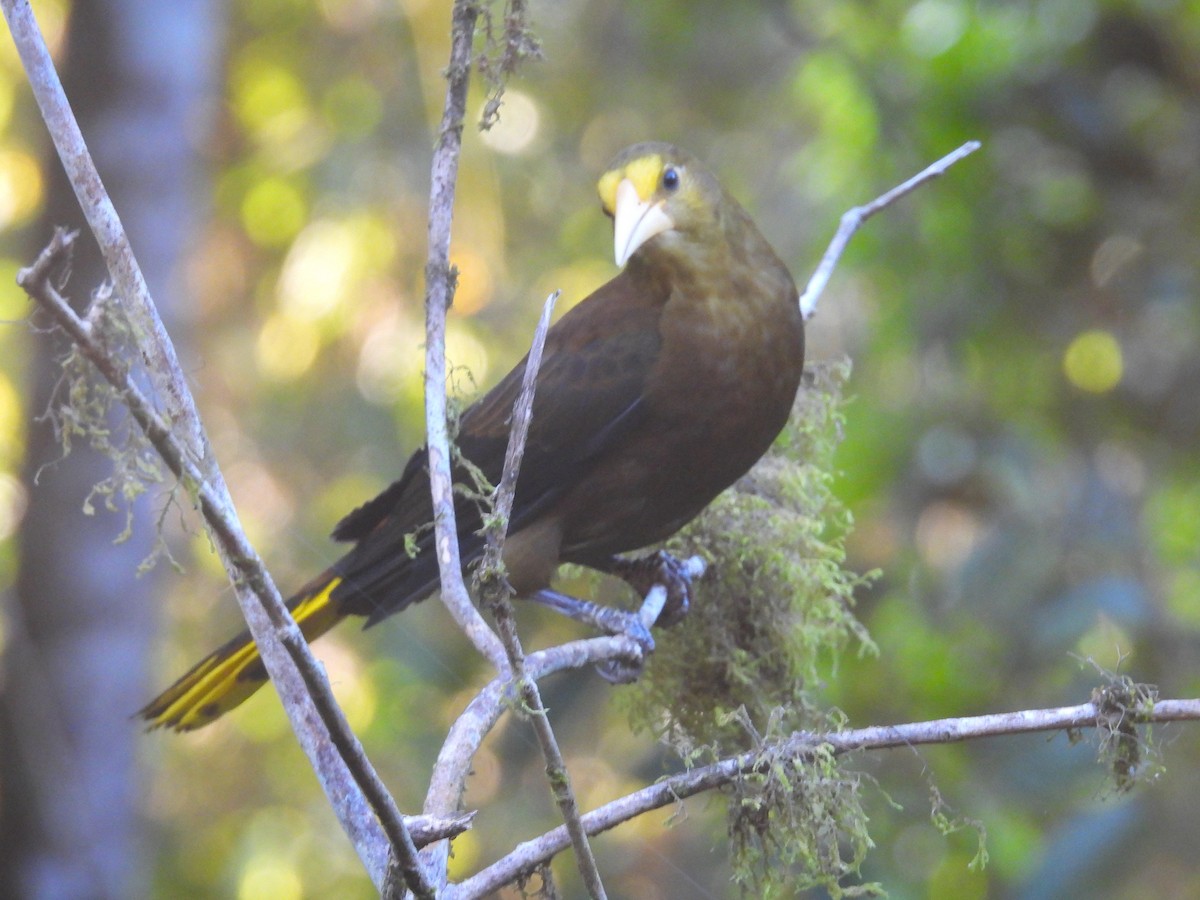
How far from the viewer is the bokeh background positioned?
3.72 m

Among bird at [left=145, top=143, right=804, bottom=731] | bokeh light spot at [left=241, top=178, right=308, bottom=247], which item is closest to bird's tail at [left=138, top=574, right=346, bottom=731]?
bird at [left=145, top=143, right=804, bottom=731]

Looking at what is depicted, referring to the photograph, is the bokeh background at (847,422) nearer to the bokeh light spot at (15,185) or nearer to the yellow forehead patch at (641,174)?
the bokeh light spot at (15,185)

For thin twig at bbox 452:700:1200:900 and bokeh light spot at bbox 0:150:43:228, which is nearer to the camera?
thin twig at bbox 452:700:1200:900

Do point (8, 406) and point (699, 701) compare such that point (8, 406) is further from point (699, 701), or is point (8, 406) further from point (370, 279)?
point (699, 701)

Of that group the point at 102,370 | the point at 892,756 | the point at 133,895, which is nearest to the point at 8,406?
the point at 133,895

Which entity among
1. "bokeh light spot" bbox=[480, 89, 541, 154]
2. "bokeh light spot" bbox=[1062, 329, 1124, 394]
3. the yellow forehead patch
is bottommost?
"bokeh light spot" bbox=[1062, 329, 1124, 394]

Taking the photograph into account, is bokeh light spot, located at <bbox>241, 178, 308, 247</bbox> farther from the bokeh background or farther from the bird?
the bird

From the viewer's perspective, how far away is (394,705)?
207 inches

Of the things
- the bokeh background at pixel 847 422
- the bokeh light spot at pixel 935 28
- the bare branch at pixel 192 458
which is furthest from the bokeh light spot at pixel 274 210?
the bare branch at pixel 192 458

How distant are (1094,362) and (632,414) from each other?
103 inches

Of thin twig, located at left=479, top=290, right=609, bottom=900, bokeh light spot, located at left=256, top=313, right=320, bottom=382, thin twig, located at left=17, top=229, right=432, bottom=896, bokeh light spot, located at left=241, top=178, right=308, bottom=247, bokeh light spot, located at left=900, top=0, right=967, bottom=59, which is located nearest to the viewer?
thin twig, located at left=17, top=229, right=432, bottom=896

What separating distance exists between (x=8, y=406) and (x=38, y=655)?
228 cm

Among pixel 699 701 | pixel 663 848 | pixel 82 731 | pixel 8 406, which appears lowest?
pixel 663 848

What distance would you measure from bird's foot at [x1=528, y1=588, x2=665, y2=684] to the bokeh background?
577 mm
